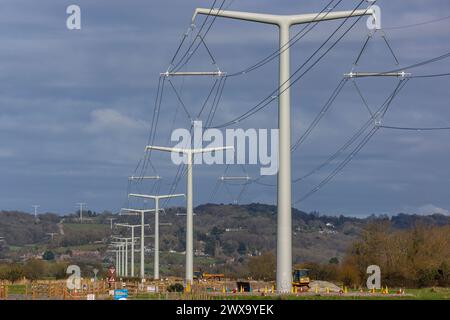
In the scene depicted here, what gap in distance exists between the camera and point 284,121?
204ft

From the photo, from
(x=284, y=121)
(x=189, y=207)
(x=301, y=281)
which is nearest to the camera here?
(x=284, y=121)

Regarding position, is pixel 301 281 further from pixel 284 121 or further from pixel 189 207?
pixel 189 207

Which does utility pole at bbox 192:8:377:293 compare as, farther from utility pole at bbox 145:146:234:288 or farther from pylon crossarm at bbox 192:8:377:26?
utility pole at bbox 145:146:234:288

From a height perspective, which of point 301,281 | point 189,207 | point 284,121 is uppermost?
point 284,121

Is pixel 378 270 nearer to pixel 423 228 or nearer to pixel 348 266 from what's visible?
pixel 348 266

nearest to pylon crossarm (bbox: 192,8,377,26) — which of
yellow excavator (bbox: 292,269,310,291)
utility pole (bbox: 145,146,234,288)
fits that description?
yellow excavator (bbox: 292,269,310,291)

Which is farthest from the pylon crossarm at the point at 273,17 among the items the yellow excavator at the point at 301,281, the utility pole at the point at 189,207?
the utility pole at the point at 189,207

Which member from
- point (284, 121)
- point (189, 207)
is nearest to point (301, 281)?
point (284, 121)

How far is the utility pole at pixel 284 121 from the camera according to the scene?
196 feet

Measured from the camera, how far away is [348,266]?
122 m

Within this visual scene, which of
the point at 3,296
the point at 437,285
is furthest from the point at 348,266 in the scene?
the point at 3,296
